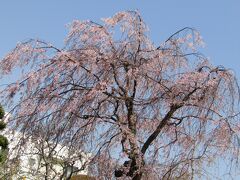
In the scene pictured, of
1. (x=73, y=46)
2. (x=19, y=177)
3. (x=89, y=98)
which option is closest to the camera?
(x=89, y=98)

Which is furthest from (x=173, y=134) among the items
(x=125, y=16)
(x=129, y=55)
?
(x=125, y=16)

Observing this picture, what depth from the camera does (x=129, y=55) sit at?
7711 mm

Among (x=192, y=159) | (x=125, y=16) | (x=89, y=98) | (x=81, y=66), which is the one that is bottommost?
(x=192, y=159)

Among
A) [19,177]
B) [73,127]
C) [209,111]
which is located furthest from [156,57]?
[19,177]

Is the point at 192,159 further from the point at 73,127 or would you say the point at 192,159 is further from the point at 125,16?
the point at 125,16

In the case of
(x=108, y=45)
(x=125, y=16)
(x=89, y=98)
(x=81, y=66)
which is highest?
(x=125, y=16)

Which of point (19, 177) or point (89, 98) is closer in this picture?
point (89, 98)

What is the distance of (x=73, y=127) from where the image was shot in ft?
23.9

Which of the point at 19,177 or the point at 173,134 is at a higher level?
the point at 19,177

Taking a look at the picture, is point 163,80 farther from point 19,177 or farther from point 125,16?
point 19,177

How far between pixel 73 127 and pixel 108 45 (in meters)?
1.29

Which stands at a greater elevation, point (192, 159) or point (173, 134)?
point (173, 134)

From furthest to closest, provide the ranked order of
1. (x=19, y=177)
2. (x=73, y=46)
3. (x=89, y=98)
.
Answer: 1. (x=19, y=177)
2. (x=73, y=46)
3. (x=89, y=98)

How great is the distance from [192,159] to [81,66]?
1967 mm
